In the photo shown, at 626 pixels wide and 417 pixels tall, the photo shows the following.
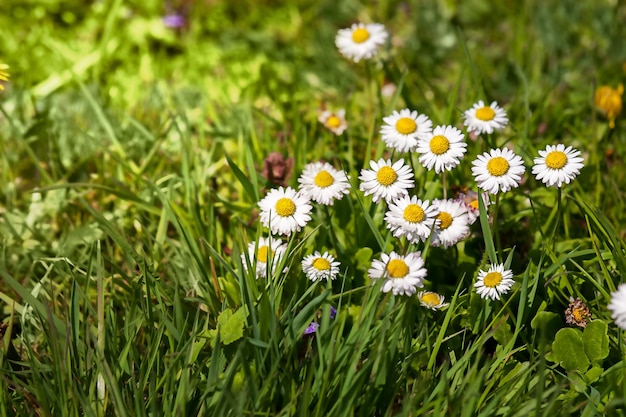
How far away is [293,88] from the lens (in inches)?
139

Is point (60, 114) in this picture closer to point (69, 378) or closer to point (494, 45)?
point (69, 378)

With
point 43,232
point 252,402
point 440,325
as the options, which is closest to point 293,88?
point 43,232

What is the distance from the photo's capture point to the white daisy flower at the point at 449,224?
180 centimetres

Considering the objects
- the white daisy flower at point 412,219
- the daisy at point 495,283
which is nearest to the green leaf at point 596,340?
the daisy at point 495,283

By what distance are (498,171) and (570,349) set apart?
48cm

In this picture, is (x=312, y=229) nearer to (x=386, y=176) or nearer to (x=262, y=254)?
(x=262, y=254)

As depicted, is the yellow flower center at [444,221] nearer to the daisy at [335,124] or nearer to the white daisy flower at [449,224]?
the white daisy flower at [449,224]

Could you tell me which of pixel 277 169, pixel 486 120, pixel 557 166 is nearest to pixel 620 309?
pixel 557 166

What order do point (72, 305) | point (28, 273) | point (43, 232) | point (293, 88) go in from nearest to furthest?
point (72, 305), point (28, 273), point (43, 232), point (293, 88)

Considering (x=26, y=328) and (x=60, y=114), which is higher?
(x=60, y=114)

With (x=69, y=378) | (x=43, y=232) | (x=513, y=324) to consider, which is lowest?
(x=69, y=378)

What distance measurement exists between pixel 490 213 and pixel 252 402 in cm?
96

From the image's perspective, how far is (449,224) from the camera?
182 cm

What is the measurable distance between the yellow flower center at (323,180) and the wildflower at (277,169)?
0.48m
